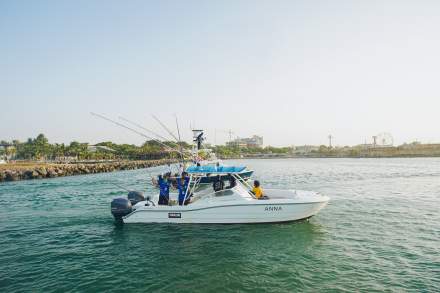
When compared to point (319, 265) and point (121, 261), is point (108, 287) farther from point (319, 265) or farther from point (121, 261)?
point (319, 265)

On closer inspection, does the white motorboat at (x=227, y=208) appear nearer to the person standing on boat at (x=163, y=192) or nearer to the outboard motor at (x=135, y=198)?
the person standing on boat at (x=163, y=192)

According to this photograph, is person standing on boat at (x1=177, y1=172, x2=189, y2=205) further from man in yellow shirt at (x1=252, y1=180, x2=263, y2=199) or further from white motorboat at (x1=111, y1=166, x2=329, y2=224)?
man in yellow shirt at (x1=252, y1=180, x2=263, y2=199)

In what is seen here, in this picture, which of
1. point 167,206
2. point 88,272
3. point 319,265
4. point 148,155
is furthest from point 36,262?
point 148,155

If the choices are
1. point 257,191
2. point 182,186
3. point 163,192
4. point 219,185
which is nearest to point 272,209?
point 257,191

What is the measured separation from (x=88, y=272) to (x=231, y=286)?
466 cm

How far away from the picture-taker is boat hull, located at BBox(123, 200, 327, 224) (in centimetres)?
1378

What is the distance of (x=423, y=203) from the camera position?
814 inches

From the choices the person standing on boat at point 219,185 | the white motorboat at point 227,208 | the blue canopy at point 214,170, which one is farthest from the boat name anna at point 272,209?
the person standing on boat at point 219,185

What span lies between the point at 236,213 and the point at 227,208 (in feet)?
1.56

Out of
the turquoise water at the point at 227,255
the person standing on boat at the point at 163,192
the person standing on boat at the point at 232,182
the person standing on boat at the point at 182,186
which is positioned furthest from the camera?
the person standing on boat at the point at 163,192

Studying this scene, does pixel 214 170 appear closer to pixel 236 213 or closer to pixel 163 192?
pixel 236 213

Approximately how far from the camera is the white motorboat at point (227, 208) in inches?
543

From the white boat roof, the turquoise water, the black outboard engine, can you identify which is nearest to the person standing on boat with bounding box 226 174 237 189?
the white boat roof

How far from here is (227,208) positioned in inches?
548
